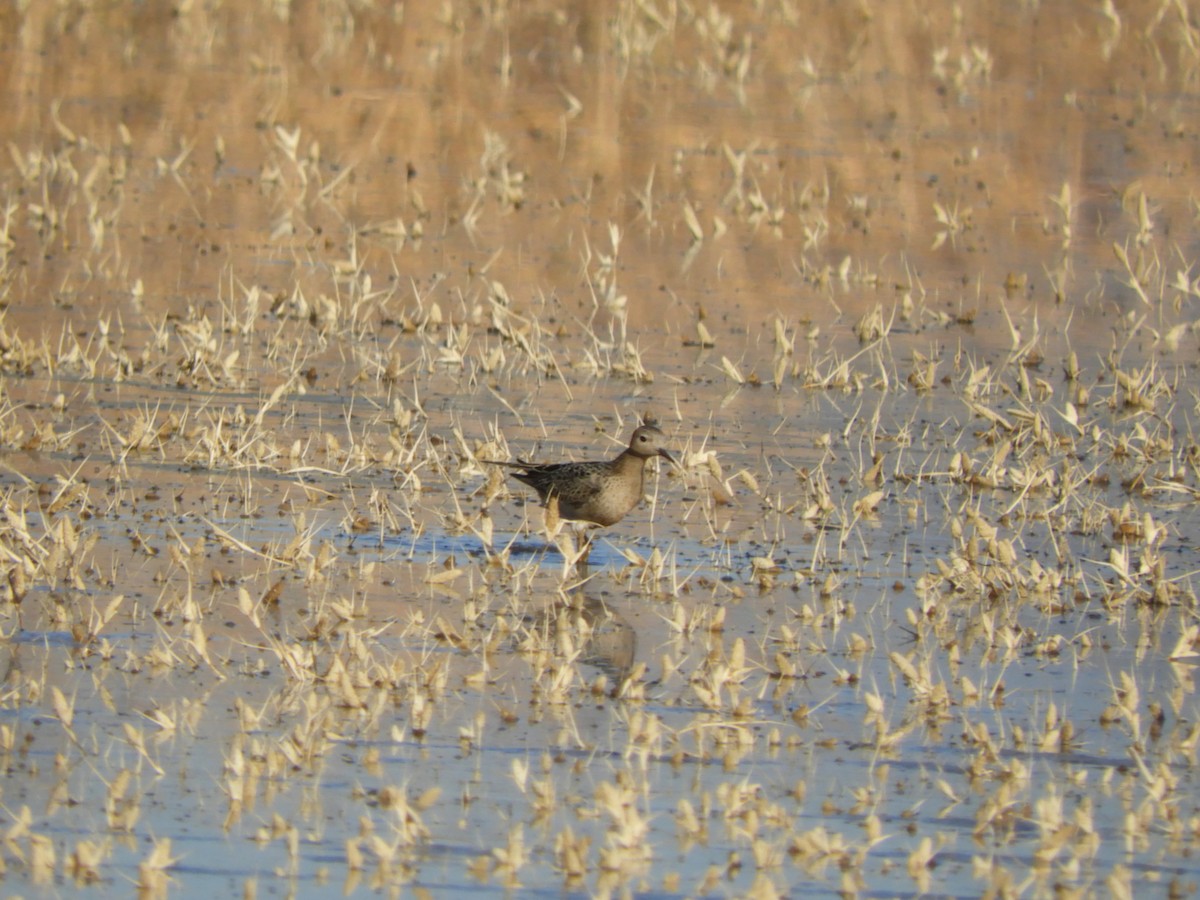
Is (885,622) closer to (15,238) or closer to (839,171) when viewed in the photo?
(15,238)

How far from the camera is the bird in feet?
34.6

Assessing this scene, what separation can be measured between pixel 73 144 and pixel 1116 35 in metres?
15.6

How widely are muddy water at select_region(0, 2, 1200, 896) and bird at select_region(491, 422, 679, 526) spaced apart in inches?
10.7

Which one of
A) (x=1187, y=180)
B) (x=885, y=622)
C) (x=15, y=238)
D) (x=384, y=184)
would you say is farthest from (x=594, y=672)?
(x=1187, y=180)

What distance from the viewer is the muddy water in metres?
6.99

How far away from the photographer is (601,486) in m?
10.5

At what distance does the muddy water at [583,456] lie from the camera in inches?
275

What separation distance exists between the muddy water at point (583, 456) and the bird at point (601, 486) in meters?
0.27

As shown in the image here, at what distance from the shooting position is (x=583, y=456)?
12.3 metres

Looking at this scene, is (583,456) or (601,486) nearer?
(601,486)

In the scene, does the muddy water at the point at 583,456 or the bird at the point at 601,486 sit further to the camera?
the bird at the point at 601,486

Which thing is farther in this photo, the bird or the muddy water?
the bird

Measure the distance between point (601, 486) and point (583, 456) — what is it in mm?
1749

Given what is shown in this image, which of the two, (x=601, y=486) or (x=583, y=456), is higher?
(x=583, y=456)
